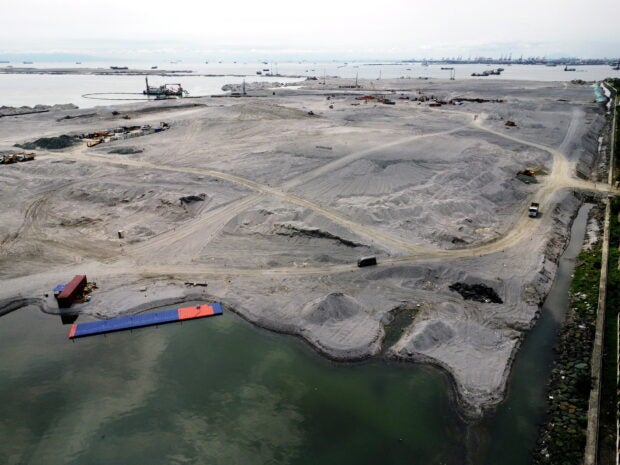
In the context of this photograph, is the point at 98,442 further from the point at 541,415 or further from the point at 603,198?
the point at 603,198

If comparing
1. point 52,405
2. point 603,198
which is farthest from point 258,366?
point 603,198

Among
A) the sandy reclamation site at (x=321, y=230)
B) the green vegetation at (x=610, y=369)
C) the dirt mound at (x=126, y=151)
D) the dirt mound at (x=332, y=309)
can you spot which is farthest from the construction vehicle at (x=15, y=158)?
the green vegetation at (x=610, y=369)

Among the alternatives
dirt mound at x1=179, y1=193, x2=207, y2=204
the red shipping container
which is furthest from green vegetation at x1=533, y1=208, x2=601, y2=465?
dirt mound at x1=179, y1=193, x2=207, y2=204

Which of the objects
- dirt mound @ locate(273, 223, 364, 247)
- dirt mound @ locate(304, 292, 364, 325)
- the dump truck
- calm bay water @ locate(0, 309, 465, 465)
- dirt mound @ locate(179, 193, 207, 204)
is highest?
dirt mound @ locate(179, 193, 207, 204)

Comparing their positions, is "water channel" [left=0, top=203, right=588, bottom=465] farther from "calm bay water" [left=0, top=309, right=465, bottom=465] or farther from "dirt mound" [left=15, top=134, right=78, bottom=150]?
"dirt mound" [left=15, top=134, right=78, bottom=150]

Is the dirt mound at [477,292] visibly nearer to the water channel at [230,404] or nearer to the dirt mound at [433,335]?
the water channel at [230,404]

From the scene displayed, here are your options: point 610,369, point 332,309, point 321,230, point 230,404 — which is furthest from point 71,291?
point 610,369
